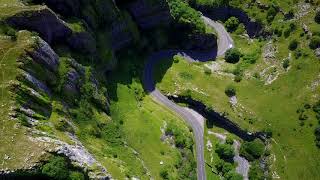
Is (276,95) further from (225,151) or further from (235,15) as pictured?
(235,15)

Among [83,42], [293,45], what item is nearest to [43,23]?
[83,42]

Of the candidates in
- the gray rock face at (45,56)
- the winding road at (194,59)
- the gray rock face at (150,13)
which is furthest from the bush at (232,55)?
the gray rock face at (45,56)

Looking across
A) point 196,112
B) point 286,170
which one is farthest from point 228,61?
point 286,170

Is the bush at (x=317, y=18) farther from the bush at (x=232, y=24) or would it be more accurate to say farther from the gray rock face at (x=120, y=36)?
the gray rock face at (x=120, y=36)

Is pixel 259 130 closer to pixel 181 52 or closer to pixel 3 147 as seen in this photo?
pixel 181 52

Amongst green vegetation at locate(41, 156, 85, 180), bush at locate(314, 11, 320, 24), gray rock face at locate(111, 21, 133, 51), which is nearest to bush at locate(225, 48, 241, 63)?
bush at locate(314, 11, 320, 24)
